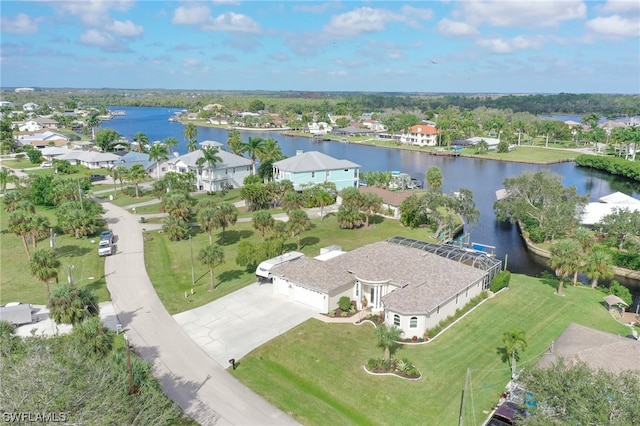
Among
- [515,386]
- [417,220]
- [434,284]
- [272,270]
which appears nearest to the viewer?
[515,386]

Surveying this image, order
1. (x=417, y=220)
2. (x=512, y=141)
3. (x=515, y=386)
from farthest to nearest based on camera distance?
(x=512, y=141) → (x=417, y=220) → (x=515, y=386)

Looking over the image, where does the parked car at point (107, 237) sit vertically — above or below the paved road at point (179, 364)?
above

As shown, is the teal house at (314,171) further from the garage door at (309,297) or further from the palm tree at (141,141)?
the palm tree at (141,141)

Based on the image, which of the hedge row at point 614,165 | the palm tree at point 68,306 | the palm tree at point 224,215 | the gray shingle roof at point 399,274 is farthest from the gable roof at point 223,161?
the hedge row at point 614,165

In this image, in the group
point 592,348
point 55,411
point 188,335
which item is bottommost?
point 188,335

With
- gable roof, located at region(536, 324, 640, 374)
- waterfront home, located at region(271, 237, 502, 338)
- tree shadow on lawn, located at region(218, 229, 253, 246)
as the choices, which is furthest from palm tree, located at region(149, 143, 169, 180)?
gable roof, located at region(536, 324, 640, 374)

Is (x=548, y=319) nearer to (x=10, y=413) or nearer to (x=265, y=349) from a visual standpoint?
(x=265, y=349)

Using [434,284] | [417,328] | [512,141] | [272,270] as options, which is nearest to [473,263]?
[434,284]
